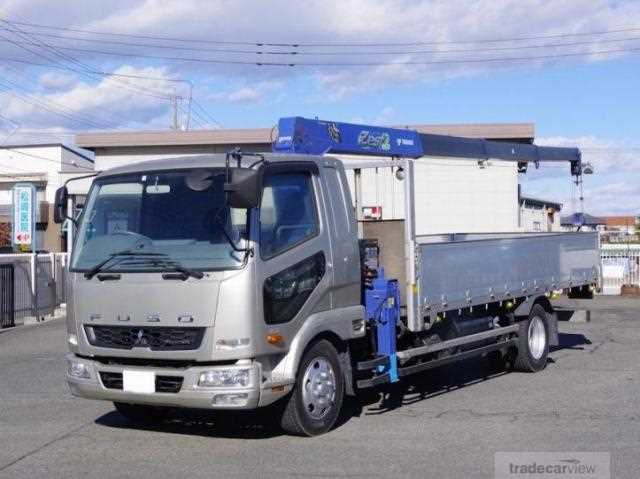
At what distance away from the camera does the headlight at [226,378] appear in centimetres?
740

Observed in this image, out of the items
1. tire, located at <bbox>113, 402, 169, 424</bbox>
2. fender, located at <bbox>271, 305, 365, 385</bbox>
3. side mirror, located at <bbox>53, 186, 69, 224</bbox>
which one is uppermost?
side mirror, located at <bbox>53, 186, 69, 224</bbox>

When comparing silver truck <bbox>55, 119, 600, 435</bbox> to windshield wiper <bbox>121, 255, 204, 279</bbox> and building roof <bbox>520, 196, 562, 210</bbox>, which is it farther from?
building roof <bbox>520, 196, 562, 210</bbox>

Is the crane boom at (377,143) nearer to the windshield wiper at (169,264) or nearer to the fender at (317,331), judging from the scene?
the fender at (317,331)

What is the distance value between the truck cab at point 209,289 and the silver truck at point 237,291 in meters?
0.01

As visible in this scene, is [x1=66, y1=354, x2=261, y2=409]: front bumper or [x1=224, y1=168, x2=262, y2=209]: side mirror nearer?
[x1=224, y1=168, x2=262, y2=209]: side mirror

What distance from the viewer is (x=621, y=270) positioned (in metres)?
28.7

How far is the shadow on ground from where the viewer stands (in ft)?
28.4

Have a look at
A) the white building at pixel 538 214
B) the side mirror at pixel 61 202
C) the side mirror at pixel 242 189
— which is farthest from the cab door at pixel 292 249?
the white building at pixel 538 214

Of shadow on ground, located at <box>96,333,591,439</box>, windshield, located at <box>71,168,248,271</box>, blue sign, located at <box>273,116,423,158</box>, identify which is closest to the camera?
windshield, located at <box>71,168,248,271</box>

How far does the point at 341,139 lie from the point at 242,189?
2.96 m

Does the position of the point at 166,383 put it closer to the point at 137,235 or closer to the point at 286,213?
the point at 137,235

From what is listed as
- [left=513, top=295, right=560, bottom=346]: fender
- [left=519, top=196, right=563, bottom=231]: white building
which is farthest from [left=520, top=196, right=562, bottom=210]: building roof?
[left=513, top=295, right=560, bottom=346]: fender

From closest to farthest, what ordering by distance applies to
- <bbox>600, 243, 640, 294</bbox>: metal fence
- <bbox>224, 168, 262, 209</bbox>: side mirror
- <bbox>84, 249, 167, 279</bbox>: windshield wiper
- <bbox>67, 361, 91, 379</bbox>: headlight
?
<bbox>224, 168, 262, 209</bbox>: side mirror → <bbox>84, 249, 167, 279</bbox>: windshield wiper → <bbox>67, 361, 91, 379</bbox>: headlight → <bbox>600, 243, 640, 294</bbox>: metal fence

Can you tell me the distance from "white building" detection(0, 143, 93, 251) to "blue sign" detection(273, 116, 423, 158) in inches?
1363
